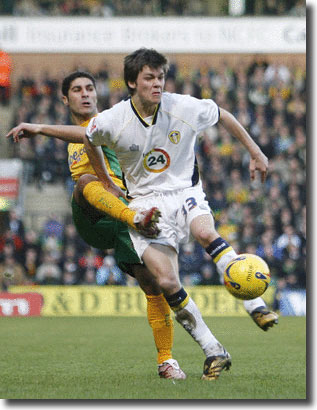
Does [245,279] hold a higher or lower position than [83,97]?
lower

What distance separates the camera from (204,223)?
A: 602cm

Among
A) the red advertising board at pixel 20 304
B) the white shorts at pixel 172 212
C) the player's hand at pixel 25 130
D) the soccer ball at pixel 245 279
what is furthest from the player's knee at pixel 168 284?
the red advertising board at pixel 20 304

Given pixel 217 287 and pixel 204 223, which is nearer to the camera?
pixel 204 223

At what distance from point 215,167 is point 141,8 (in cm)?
642

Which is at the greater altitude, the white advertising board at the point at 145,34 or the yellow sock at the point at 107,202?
the white advertising board at the point at 145,34

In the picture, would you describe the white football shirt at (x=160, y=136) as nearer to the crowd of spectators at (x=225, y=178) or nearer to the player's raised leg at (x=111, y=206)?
the player's raised leg at (x=111, y=206)

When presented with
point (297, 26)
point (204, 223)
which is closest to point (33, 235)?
point (297, 26)

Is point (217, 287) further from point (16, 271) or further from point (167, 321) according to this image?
point (167, 321)

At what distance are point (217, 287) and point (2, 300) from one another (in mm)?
4119

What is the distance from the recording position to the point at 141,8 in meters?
23.1

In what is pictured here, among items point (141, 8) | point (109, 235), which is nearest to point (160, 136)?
point (109, 235)

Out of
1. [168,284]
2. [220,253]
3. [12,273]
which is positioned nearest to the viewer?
[220,253]

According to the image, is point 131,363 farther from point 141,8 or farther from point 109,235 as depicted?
point 141,8

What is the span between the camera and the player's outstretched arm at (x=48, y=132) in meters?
6.53
